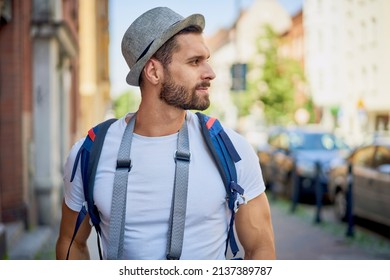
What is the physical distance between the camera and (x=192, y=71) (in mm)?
2203

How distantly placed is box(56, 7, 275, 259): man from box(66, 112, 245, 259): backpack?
0.02 m

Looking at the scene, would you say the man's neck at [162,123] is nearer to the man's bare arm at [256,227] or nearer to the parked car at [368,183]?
the man's bare arm at [256,227]

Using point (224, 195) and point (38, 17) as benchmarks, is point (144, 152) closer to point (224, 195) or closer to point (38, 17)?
point (224, 195)

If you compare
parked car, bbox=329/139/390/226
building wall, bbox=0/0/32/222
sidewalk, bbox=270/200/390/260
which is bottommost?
sidewalk, bbox=270/200/390/260

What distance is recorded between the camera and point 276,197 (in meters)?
13.3

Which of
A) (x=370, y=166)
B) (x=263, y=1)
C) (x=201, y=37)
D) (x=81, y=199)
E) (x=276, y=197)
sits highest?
(x=263, y=1)

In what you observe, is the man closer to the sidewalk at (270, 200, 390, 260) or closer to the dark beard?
the dark beard

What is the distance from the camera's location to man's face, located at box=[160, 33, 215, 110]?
2.19 m

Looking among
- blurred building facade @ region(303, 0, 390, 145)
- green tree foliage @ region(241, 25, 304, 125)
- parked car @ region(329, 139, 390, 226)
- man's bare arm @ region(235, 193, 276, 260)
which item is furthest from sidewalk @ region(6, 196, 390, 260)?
green tree foliage @ region(241, 25, 304, 125)

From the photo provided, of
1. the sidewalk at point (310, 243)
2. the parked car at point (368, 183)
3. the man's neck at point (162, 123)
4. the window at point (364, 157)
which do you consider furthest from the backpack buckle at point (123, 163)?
the window at point (364, 157)

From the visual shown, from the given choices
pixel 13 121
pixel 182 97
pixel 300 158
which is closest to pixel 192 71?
pixel 182 97

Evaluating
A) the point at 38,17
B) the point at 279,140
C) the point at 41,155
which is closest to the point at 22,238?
the point at 41,155

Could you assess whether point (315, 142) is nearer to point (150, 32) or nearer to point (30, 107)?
point (30, 107)

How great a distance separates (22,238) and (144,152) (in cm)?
550
